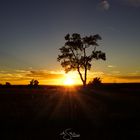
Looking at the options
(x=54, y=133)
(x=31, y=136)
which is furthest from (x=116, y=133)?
(x=31, y=136)

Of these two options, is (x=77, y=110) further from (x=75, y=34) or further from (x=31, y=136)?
(x=75, y=34)

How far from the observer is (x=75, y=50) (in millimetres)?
56938

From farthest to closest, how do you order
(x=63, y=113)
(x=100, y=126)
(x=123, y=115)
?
(x=63, y=113), (x=123, y=115), (x=100, y=126)

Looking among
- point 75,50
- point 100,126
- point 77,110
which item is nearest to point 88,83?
point 75,50

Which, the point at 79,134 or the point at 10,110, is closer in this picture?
the point at 79,134

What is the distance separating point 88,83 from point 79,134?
44.3m

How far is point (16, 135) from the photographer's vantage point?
1471 centimetres

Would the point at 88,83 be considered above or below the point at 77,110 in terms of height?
above

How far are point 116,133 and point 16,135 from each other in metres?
4.66

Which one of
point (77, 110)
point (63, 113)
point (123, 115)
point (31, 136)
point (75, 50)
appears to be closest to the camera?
point (31, 136)

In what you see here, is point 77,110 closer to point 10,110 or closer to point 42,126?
point 10,110

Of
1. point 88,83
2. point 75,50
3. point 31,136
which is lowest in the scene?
point 31,136

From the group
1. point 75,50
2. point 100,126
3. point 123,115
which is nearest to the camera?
point 100,126

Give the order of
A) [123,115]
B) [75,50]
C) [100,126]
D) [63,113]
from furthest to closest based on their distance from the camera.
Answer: [75,50]
[63,113]
[123,115]
[100,126]
